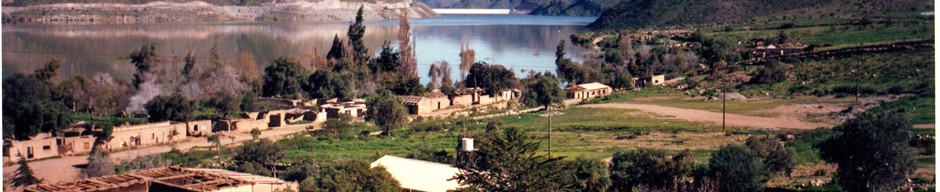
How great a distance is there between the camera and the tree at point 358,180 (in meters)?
13.0

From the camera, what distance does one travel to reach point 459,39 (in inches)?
2445

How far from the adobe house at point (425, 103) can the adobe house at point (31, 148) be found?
8344mm

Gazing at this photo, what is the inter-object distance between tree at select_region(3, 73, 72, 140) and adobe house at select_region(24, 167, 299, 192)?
577 cm

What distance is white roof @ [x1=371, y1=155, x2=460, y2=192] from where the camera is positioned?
13.9 meters

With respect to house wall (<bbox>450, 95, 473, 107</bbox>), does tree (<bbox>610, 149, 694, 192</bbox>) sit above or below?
below

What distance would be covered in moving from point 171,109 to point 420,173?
8.11 metres

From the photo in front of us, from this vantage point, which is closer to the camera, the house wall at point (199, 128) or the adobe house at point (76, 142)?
the adobe house at point (76, 142)

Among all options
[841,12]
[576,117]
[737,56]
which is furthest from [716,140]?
[841,12]

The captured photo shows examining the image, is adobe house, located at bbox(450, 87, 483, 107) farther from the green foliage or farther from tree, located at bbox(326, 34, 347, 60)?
tree, located at bbox(326, 34, 347, 60)

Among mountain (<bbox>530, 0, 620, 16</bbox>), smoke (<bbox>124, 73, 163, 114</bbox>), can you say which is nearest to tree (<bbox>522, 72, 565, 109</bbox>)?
smoke (<bbox>124, 73, 163, 114</bbox>)

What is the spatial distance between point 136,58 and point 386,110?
1268 centimetres

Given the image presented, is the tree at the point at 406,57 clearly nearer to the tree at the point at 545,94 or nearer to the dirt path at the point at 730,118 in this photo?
the tree at the point at 545,94

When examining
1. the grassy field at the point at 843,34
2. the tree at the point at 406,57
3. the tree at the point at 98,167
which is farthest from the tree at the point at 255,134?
the grassy field at the point at 843,34

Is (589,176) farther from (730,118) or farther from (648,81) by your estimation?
(648,81)
